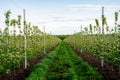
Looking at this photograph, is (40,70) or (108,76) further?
(40,70)

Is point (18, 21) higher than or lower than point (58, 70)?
higher

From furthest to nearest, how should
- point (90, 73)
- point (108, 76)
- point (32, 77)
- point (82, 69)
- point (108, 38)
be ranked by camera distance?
point (108, 38) < point (82, 69) < point (90, 73) < point (108, 76) < point (32, 77)

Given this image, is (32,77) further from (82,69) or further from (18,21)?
→ (18,21)

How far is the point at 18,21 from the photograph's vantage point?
68.1ft

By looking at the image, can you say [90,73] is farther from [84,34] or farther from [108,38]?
[84,34]

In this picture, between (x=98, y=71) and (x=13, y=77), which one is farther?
(x=98, y=71)

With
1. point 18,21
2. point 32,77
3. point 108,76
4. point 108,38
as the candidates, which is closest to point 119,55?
point 108,76

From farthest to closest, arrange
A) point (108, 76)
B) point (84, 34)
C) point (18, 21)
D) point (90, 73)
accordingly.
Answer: point (84, 34) → point (18, 21) → point (90, 73) → point (108, 76)

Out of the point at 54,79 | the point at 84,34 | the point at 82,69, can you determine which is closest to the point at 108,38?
the point at 82,69

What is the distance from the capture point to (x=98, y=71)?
55.2ft

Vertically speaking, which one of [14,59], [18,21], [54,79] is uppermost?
[18,21]

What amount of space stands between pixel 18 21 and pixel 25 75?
6308 millimetres

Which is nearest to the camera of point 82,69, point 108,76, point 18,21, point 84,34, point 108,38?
point 108,76

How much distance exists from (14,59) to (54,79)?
2.28m
